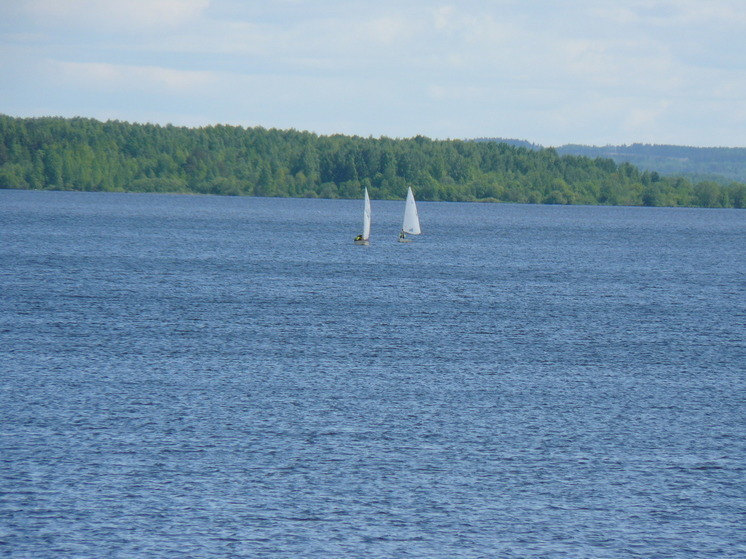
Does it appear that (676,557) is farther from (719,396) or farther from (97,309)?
(97,309)

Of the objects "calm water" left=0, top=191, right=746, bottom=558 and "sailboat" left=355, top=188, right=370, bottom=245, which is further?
"sailboat" left=355, top=188, right=370, bottom=245

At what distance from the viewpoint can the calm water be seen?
26.4m

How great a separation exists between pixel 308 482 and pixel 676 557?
10455 mm

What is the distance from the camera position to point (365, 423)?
37125 millimetres

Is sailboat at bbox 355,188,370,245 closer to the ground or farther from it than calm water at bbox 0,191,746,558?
farther from it

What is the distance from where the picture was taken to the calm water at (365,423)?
26.4 meters

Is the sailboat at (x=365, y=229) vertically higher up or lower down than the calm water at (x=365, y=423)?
higher up

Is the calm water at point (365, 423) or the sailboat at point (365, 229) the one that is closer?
the calm water at point (365, 423)

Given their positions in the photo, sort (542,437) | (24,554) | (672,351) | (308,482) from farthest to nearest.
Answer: (672,351)
(542,437)
(308,482)
(24,554)

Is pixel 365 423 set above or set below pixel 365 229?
below

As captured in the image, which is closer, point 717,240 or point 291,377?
point 291,377

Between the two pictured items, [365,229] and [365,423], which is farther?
[365,229]

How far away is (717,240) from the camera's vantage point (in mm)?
193750

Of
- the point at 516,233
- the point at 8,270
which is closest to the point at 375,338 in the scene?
the point at 8,270
